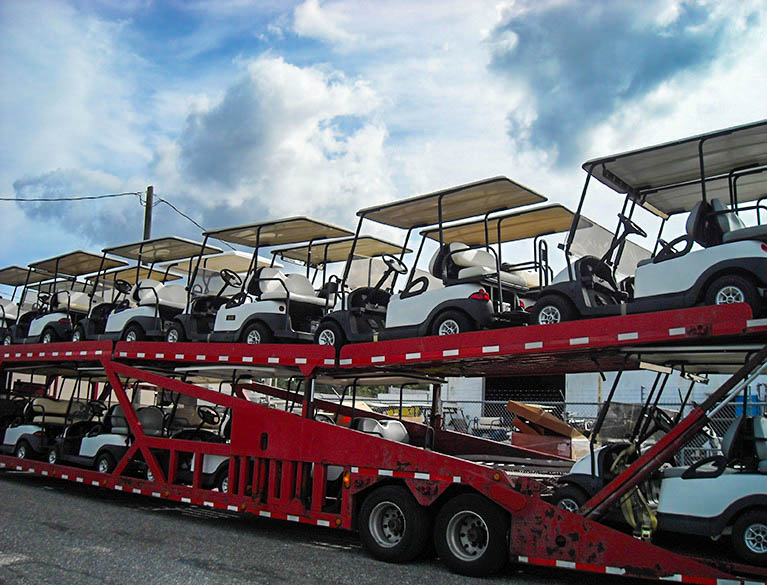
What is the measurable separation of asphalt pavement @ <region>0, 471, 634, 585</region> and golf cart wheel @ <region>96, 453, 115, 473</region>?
0.75 meters

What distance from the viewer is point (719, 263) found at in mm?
6039

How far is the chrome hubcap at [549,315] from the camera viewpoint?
710 cm

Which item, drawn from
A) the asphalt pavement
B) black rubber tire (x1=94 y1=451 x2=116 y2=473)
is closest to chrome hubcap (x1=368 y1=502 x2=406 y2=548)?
the asphalt pavement

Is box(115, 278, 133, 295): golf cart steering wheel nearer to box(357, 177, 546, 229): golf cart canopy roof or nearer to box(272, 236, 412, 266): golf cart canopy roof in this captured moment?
box(272, 236, 412, 266): golf cart canopy roof

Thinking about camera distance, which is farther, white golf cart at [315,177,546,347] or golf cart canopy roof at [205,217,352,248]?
golf cart canopy roof at [205,217,352,248]

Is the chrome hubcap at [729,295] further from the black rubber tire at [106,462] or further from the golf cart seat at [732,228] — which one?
the black rubber tire at [106,462]

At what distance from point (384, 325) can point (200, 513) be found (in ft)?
11.8

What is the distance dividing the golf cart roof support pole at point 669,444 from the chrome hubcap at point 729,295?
427mm

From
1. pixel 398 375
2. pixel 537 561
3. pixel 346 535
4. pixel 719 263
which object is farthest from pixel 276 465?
pixel 719 263

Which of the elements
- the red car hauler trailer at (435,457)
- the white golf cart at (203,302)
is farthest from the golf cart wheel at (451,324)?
the white golf cart at (203,302)

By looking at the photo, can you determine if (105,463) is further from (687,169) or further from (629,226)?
(687,169)

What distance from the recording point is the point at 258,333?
31.8ft

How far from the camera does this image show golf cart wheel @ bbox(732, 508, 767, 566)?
532 cm

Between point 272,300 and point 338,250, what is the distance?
2.06 m
